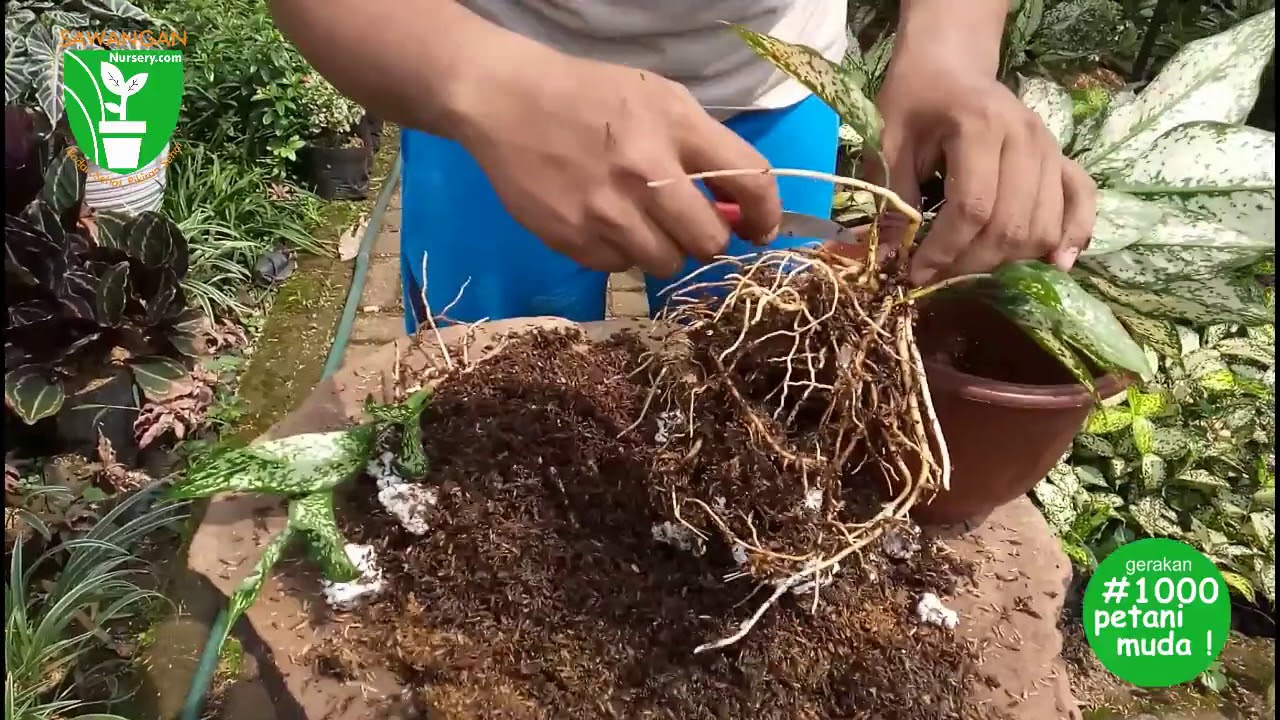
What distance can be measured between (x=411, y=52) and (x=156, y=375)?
123 centimetres

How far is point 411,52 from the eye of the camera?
0.64 metres

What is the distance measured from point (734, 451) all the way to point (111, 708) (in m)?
1.15

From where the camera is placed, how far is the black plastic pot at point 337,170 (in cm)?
251

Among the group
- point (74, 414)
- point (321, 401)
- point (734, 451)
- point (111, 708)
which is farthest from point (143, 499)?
point (734, 451)

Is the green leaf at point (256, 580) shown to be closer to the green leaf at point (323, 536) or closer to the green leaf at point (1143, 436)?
the green leaf at point (323, 536)

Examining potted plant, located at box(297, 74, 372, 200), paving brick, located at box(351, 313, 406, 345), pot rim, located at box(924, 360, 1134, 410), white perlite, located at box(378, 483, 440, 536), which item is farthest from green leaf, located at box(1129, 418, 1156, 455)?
potted plant, located at box(297, 74, 372, 200)

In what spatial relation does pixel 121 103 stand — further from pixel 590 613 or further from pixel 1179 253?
pixel 1179 253

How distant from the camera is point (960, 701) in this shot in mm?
662

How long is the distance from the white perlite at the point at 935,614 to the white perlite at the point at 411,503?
1.39ft

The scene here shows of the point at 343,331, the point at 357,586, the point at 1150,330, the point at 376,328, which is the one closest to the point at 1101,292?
the point at 1150,330

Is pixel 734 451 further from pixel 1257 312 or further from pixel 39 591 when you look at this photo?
pixel 39 591

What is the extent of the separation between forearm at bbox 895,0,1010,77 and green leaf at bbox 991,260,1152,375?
0.23 m

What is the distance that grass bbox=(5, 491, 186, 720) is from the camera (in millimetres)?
1230

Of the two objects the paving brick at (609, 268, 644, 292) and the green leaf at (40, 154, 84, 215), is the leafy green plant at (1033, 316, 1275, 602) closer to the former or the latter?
the paving brick at (609, 268, 644, 292)
